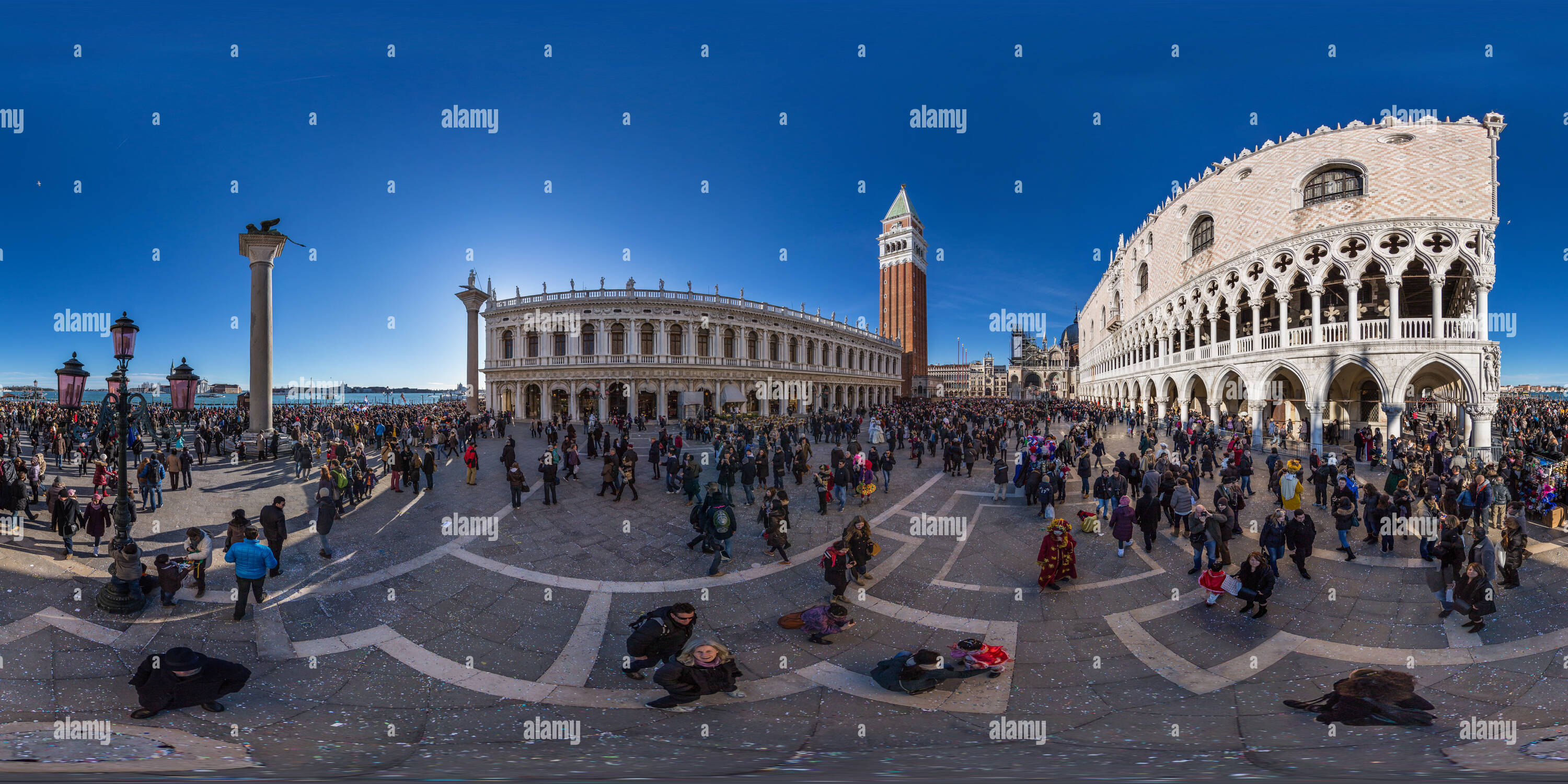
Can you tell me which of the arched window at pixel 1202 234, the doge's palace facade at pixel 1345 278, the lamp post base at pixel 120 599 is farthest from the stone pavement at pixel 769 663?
the arched window at pixel 1202 234

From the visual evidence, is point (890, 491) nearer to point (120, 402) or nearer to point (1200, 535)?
point (1200, 535)

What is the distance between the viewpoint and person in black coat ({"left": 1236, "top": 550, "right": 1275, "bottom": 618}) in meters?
6.90

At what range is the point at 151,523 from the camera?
1085cm

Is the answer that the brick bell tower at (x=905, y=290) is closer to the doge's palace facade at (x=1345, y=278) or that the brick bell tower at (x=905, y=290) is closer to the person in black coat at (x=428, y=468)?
the doge's palace facade at (x=1345, y=278)

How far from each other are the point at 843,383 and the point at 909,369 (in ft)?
65.6

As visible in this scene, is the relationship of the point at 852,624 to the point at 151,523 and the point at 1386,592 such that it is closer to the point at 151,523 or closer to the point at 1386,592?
the point at 1386,592

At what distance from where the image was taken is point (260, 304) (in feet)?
61.1

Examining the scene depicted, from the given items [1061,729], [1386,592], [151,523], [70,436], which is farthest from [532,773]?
[70,436]

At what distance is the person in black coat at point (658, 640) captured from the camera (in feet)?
19.1

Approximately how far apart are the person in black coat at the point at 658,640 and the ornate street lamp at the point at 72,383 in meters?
10.2

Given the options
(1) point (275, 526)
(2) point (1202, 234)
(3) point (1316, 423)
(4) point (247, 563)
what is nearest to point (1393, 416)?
(3) point (1316, 423)

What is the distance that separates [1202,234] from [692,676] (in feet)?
122

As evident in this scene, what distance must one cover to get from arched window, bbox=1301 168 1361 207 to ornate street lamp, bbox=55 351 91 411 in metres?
38.4

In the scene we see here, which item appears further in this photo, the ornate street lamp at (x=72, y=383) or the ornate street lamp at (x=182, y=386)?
the ornate street lamp at (x=182, y=386)
